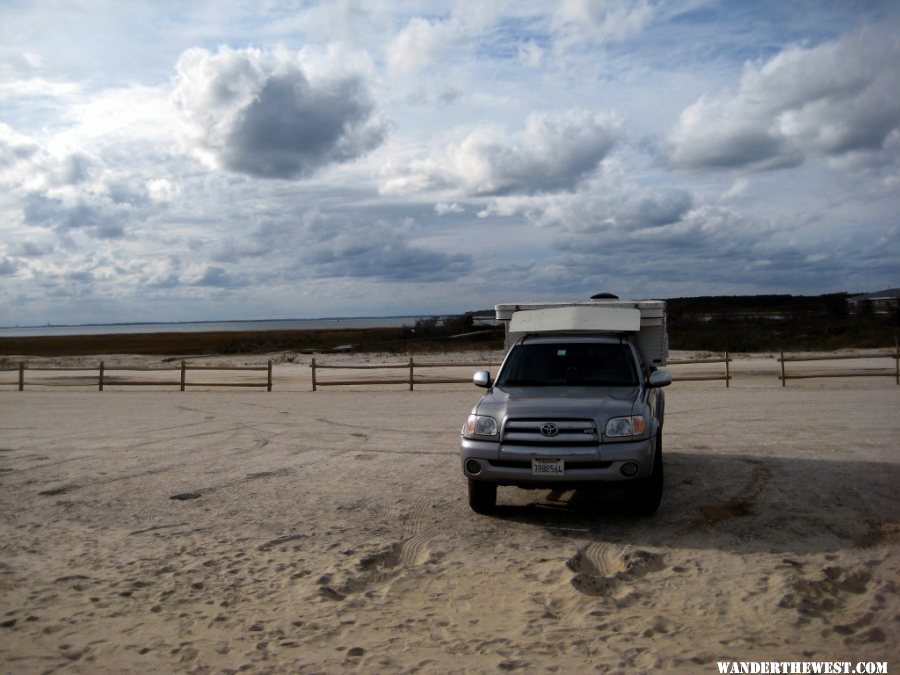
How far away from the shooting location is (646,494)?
724 centimetres

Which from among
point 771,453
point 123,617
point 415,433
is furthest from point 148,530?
point 771,453

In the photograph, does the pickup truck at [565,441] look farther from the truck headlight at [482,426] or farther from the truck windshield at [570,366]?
the truck windshield at [570,366]

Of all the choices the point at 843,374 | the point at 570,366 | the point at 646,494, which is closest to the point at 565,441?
the point at 646,494

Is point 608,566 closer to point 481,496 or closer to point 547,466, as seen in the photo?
point 547,466

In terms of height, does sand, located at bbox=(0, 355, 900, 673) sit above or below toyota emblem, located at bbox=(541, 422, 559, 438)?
below

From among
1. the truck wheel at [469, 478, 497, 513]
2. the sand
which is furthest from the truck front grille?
the sand

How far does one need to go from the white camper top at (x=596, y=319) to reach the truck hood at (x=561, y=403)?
3.64ft

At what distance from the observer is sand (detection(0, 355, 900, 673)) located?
4496 mm

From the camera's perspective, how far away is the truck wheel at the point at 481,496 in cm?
747

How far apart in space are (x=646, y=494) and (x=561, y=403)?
1135 millimetres

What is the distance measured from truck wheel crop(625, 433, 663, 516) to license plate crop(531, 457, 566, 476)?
0.66 metres

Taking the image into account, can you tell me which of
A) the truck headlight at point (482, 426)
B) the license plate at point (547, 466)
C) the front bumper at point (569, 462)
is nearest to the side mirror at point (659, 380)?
the front bumper at point (569, 462)

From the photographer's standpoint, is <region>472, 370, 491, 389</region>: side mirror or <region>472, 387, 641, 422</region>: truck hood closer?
<region>472, 387, 641, 422</region>: truck hood

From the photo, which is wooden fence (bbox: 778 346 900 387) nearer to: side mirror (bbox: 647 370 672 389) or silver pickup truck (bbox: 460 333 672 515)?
side mirror (bbox: 647 370 672 389)
